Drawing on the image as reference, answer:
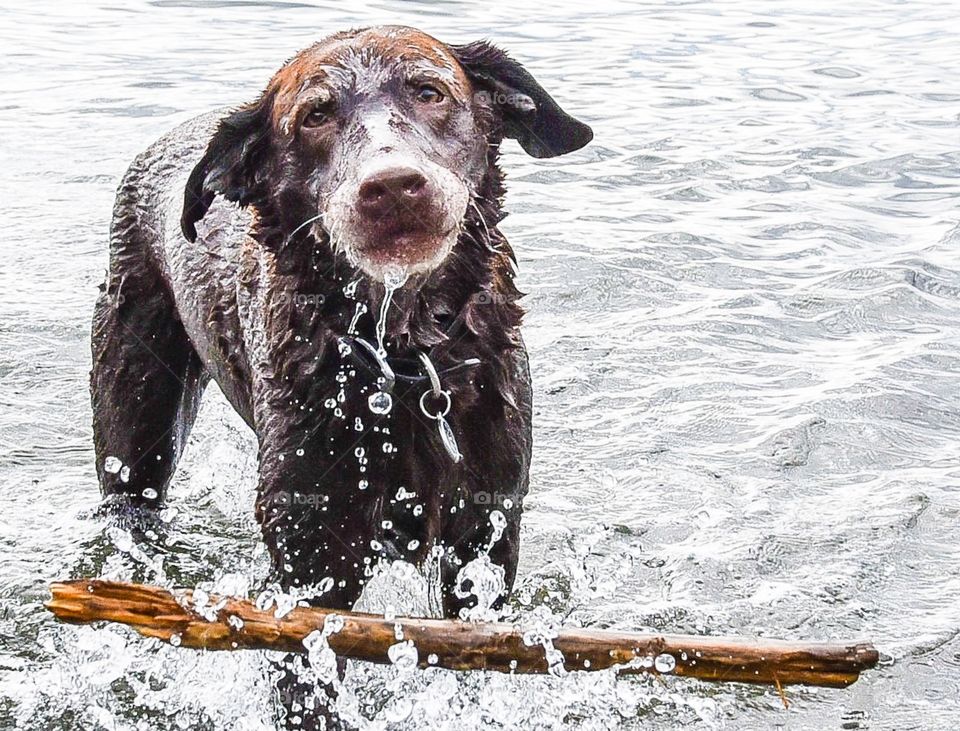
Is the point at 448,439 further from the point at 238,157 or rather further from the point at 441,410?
the point at 238,157

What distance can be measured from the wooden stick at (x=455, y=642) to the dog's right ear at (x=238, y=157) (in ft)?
4.18

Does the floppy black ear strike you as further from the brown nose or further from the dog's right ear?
the brown nose

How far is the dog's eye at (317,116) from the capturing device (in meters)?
3.79

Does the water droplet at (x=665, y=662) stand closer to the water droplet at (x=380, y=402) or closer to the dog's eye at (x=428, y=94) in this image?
the water droplet at (x=380, y=402)

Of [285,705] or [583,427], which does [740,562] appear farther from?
[285,705]

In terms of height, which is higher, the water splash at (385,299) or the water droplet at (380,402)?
the water splash at (385,299)

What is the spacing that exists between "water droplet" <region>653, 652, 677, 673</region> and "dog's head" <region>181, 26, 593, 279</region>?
1138 millimetres

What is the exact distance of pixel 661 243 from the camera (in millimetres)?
8555

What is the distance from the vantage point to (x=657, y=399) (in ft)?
22.1

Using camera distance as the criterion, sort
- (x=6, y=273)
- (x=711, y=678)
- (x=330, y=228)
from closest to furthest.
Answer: (x=711, y=678) → (x=330, y=228) → (x=6, y=273)

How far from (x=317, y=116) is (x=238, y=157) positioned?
1.40 feet

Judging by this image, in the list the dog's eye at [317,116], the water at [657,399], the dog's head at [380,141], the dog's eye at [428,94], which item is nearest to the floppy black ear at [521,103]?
the dog's head at [380,141]

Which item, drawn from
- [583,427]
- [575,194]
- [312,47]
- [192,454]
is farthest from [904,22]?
[312,47]

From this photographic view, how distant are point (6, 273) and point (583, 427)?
12.6ft
